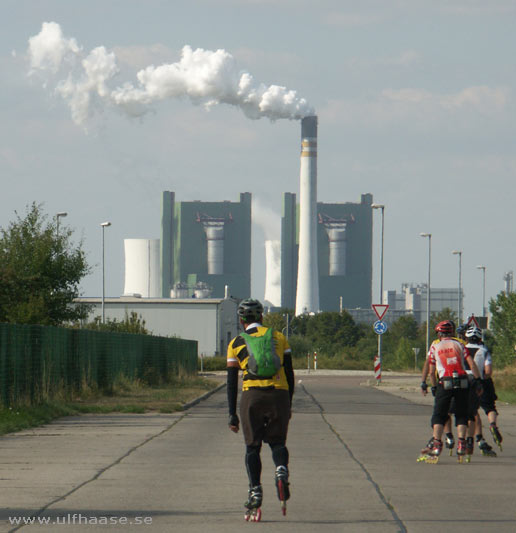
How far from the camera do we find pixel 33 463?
12.5m

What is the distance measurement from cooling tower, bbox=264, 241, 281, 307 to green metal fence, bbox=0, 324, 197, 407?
141965 mm

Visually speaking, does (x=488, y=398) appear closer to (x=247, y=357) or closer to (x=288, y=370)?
(x=288, y=370)

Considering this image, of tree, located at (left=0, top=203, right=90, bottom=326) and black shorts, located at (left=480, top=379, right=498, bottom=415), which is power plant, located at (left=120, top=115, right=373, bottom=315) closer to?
tree, located at (left=0, top=203, right=90, bottom=326)

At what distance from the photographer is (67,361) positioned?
2512 cm

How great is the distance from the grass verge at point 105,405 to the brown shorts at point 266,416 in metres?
8.91

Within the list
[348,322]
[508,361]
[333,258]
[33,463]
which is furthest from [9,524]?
[333,258]

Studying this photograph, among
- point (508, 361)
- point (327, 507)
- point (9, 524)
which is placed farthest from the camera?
point (508, 361)

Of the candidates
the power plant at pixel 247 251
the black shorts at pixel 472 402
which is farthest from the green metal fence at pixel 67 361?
the power plant at pixel 247 251

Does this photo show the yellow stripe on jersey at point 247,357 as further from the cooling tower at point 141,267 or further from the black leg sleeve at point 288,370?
the cooling tower at point 141,267

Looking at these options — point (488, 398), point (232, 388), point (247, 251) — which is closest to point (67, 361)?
point (488, 398)

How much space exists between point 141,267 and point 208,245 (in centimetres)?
2082

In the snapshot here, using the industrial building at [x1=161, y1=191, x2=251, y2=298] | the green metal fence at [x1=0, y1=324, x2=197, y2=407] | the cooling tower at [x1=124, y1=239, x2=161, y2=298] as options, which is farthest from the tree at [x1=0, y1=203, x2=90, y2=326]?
the industrial building at [x1=161, y1=191, x2=251, y2=298]

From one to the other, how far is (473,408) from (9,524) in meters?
6.83

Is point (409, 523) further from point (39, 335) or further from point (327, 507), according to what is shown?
point (39, 335)
